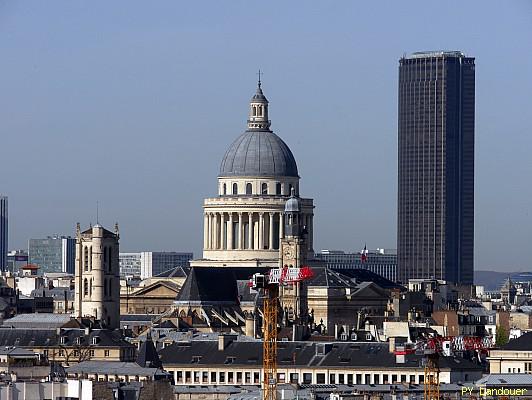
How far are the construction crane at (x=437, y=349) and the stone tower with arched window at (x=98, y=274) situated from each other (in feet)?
73.8

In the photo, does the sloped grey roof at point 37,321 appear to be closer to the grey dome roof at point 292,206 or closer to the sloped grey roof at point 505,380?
the grey dome roof at point 292,206

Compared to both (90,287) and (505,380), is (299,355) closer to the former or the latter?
(505,380)

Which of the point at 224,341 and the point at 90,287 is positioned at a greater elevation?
the point at 90,287

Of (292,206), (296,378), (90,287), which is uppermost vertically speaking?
(292,206)

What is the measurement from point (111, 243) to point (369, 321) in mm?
16033

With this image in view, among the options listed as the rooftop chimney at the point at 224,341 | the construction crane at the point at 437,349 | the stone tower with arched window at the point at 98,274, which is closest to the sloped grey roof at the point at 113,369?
the construction crane at the point at 437,349

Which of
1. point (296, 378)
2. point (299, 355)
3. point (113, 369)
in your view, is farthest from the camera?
point (299, 355)

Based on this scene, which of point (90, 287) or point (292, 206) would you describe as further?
point (292, 206)

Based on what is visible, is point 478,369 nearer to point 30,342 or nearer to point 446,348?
point 446,348

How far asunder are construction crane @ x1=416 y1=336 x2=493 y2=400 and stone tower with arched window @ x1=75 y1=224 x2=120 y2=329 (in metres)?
22.5

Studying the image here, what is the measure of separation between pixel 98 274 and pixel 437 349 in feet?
217

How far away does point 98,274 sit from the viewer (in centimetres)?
18462

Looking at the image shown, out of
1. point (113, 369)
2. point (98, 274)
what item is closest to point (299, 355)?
point (113, 369)

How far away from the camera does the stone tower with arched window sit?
603 feet
